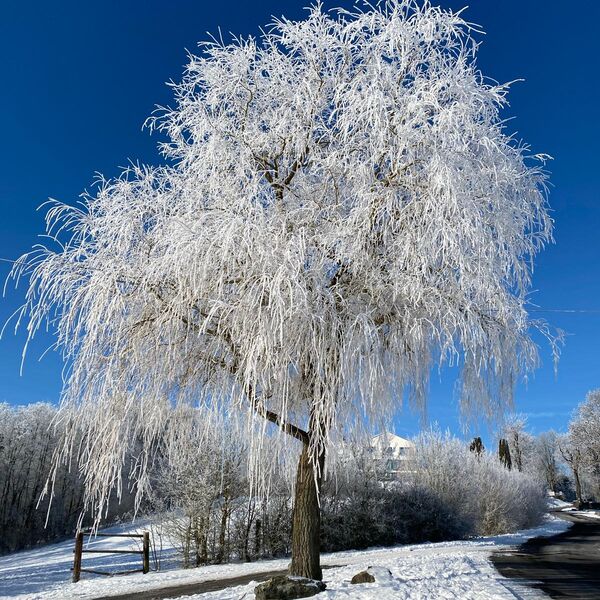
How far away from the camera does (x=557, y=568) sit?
33.7 feet

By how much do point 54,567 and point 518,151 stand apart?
69.0 ft

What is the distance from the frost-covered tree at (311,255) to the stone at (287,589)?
1.49 ft

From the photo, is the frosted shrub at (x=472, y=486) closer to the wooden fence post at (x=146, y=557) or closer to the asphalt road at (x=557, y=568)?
the asphalt road at (x=557, y=568)

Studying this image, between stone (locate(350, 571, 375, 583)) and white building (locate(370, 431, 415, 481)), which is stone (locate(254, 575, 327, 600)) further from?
white building (locate(370, 431, 415, 481))

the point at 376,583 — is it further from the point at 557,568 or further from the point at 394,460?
the point at 394,460

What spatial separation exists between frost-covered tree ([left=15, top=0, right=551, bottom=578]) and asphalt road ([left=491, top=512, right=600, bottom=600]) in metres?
3.30

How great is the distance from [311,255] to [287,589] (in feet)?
13.5

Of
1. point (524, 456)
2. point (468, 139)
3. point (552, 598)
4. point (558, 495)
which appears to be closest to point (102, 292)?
point (468, 139)

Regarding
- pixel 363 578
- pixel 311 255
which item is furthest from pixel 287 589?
pixel 311 255

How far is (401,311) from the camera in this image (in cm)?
659

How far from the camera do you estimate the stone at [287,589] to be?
6.63 m

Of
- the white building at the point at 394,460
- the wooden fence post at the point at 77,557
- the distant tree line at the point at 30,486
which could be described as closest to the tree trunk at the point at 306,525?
the wooden fence post at the point at 77,557

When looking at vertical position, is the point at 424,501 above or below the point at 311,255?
below

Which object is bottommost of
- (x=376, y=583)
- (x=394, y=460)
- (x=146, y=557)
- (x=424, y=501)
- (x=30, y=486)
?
(x=146, y=557)
